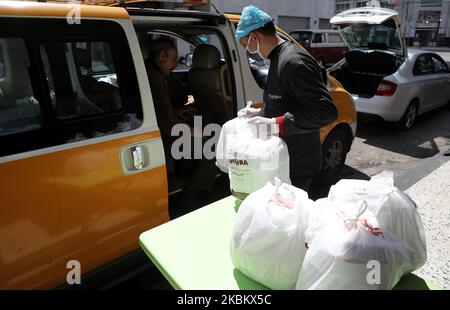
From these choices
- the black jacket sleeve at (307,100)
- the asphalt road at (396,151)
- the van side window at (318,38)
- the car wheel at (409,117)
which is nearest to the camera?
the black jacket sleeve at (307,100)

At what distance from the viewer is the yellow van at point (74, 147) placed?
1.68 metres

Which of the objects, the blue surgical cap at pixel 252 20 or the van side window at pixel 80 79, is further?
the blue surgical cap at pixel 252 20

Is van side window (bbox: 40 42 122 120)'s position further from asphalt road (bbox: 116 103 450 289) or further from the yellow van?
asphalt road (bbox: 116 103 450 289)

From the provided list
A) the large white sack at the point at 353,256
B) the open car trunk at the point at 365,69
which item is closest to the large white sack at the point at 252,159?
the large white sack at the point at 353,256

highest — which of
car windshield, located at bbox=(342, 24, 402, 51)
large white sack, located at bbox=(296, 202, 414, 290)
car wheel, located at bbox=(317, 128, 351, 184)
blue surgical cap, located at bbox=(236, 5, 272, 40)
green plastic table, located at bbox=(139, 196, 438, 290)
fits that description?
blue surgical cap, located at bbox=(236, 5, 272, 40)

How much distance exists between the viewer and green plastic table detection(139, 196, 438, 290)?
4.06 ft

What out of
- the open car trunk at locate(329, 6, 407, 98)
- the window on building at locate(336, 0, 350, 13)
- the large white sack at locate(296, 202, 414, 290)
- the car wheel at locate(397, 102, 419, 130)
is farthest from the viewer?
the window on building at locate(336, 0, 350, 13)

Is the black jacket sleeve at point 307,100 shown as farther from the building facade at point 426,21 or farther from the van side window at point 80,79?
the building facade at point 426,21

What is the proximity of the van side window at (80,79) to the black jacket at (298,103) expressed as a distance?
0.98 metres

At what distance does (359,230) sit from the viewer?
102cm

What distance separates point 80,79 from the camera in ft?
6.66

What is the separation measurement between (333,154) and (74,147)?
312cm

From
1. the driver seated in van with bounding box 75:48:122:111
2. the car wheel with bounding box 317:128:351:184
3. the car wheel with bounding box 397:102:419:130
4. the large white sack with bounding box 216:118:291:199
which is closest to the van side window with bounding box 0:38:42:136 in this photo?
the driver seated in van with bounding box 75:48:122:111
